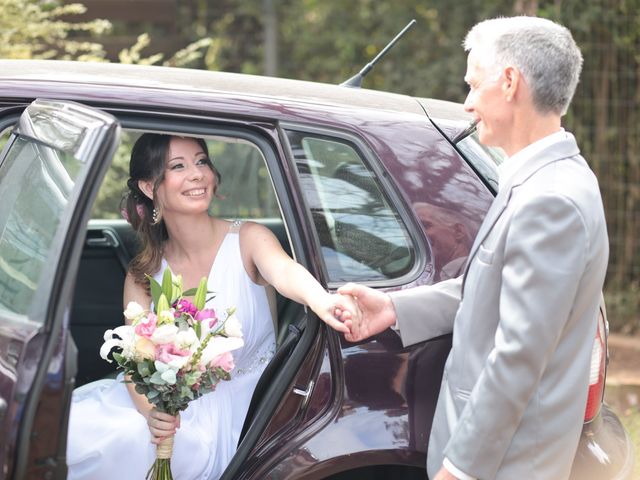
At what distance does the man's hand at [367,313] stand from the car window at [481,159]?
48 cm

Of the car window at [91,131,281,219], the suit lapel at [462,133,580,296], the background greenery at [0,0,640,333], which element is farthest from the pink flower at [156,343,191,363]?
the car window at [91,131,281,219]

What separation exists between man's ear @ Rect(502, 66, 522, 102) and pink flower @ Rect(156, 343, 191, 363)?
1104mm

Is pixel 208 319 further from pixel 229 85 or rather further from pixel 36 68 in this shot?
pixel 36 68

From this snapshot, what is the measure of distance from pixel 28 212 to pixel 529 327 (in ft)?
4.21

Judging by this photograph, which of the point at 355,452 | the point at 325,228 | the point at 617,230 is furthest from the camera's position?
the point at 617,230

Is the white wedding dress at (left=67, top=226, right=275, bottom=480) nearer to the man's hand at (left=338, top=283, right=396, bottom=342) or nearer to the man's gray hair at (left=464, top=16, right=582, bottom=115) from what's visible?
the man's hand at (left=338, top=283, right=396, bottom=342)

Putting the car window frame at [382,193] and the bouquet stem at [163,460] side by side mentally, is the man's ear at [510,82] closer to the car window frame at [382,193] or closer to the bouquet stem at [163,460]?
the car window frame at [382,193]

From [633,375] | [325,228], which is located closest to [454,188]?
[325,228]

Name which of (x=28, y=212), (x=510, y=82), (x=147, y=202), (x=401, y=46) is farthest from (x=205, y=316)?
(x=401, y=46)

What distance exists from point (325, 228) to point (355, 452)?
0.62m

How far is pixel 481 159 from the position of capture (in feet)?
9.68

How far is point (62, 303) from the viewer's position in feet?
7.34

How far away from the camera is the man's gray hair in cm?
237

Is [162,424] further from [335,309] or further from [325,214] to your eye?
[325,214]
